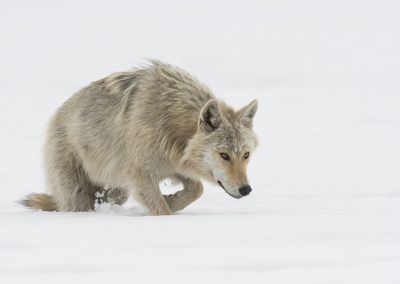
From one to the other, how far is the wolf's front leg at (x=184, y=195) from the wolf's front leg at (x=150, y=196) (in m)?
0.44

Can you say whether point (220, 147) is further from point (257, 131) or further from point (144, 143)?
point (257, 131)

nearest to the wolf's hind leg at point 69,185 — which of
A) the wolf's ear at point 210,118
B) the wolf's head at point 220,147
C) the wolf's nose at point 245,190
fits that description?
the wolf's head at point 220,147

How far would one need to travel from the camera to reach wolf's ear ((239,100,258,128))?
7.45 m

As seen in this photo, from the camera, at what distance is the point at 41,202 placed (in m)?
8.23

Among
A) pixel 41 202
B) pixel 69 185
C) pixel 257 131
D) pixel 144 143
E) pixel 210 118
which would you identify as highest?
pixel 210 118

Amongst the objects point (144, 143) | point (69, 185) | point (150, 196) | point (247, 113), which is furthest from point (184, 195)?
point (69, 185)

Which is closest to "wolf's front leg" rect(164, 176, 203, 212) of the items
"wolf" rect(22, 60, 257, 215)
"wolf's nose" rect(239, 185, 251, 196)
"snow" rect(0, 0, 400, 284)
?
"wolf" rect(22, 60, 257, 215)

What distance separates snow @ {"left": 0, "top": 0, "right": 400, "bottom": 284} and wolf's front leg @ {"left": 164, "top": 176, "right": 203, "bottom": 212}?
0.82 feet

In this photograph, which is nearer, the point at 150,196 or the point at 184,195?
the point at 150,196

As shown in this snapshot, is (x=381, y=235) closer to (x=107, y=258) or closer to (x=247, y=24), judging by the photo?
(x=107, y=258)

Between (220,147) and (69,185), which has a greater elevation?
(220,147)

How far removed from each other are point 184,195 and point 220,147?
100 cm

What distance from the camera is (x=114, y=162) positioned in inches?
300

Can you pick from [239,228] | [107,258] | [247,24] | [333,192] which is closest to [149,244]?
[107,258]
